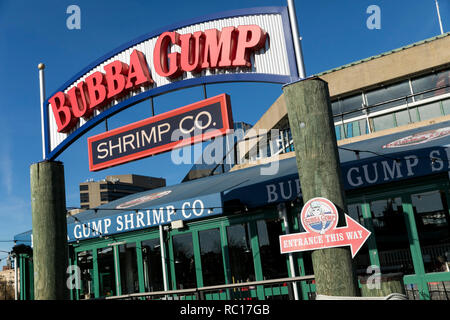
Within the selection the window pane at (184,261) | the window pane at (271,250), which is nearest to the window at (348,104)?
the window pane at (271,250)

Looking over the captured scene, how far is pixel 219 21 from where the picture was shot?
820 centimetres

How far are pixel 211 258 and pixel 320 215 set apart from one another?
6.41 m

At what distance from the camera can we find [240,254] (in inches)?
414

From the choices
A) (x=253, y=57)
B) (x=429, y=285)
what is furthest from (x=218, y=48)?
(x=429, y=285)

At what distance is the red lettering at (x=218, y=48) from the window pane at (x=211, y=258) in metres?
4.58

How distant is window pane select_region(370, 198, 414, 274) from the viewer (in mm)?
8641

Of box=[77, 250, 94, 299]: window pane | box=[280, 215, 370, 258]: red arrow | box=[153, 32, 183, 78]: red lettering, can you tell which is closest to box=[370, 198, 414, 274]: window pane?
box=[280, 215, 370, 258]: red arrow

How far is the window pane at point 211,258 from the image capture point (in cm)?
1070

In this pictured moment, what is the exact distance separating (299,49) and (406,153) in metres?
3.59

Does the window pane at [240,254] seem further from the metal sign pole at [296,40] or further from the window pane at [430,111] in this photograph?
the window pane at [430,111]

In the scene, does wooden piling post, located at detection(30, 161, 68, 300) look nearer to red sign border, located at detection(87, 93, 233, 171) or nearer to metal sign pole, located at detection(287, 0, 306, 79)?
red sign border, located at detection(87, 93, 233, 171)

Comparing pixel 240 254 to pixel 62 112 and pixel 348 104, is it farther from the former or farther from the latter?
pixel 348 104

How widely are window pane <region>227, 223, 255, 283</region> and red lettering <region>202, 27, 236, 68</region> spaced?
4297mm
